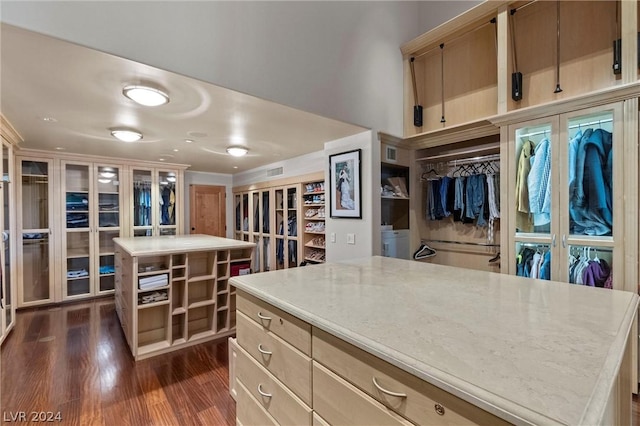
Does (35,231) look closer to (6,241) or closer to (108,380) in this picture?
(6,241)

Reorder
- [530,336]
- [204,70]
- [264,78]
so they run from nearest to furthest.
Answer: [530,336], [204,70], [264,78]

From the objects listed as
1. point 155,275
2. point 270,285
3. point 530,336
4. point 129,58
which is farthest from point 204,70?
point 530,336

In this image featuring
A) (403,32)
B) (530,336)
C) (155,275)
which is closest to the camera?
(530,336)

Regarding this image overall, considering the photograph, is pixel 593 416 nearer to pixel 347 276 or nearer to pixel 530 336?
pixel 530 336

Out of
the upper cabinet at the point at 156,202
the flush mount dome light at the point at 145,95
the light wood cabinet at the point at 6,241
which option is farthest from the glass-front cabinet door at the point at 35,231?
the flush mount dome light at the point at 145,95

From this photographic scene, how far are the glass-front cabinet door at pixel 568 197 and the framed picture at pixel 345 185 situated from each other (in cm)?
146

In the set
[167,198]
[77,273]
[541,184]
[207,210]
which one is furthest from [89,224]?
[541,184]

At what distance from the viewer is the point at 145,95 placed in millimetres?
2141

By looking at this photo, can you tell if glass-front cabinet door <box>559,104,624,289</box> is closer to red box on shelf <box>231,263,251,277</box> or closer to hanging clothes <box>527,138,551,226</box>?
hanging clothes <box>527,138,551,226</box>

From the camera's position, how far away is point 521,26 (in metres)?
2.98

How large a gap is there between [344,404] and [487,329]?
50 cm

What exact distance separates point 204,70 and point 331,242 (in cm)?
231

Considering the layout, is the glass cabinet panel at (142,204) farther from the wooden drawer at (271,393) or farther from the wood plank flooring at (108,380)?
the wooden drawer at (271,393)

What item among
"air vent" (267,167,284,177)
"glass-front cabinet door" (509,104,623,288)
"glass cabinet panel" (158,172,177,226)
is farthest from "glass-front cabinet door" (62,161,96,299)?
"glass-front cabinet door" (509,104,623,288)
